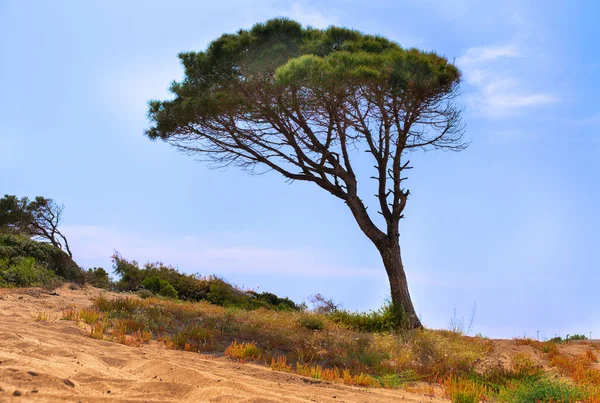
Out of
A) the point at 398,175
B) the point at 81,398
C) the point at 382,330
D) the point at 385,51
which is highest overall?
the point at 385,51

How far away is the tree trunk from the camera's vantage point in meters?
12.9

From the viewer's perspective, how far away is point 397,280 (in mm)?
13000

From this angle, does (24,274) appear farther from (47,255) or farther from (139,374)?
(139,374)

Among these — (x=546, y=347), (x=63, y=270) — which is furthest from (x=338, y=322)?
(x=63, y=270)

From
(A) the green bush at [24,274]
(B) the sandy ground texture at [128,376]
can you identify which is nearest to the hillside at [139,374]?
(B) the sandy ground texture at [128,376]

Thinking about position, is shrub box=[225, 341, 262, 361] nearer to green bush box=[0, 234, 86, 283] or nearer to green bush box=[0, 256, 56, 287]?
green bush box=[0, 256, 56, 287]

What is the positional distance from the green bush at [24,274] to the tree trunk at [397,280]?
8.73 m

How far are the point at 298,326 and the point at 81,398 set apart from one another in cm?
701

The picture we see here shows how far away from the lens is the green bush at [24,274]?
12.7m

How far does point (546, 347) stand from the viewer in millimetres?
12086

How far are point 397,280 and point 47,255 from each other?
1013 cm

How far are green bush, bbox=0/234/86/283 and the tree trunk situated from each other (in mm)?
9069

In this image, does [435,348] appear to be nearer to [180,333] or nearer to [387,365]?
[387,365]

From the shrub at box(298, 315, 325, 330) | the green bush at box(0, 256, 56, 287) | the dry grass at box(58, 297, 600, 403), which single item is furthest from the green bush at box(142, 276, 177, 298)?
the shrub at box(298, 315, 325, 330)
